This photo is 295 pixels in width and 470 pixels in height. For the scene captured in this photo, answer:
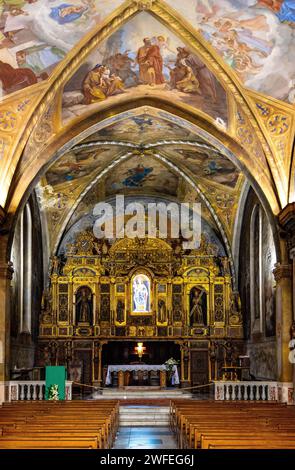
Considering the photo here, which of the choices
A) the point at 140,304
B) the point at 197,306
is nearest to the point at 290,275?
the point at 197,306

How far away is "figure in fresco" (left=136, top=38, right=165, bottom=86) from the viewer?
61.4 ft

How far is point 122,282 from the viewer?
1166 inches

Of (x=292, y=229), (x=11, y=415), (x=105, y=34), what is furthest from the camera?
(x=292, y=229)

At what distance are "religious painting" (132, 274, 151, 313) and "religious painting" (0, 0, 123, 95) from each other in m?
12.7

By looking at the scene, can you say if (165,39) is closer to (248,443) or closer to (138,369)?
(248,443)

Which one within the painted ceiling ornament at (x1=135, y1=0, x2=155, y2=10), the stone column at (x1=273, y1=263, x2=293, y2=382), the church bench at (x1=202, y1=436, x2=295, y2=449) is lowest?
the church bench at (x1=202, y1=436, x2=295, y2=449)

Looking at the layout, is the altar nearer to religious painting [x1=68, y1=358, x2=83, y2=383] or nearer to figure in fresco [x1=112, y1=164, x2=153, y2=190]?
religious painting [x1=68, y1=358, x2=83, y2=383]

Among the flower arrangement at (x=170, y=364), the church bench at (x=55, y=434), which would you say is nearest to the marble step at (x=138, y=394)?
the flower arrangement at (x=170, y=364)

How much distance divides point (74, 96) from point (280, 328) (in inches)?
337

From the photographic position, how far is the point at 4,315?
1970 centimetres

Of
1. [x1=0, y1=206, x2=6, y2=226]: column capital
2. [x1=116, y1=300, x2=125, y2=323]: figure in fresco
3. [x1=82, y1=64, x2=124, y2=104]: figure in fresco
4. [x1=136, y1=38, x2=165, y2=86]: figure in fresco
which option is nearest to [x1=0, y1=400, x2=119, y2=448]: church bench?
[x1=0, y1=206, x2=6, y2=226]: column capital

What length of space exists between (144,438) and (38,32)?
31.3ft
